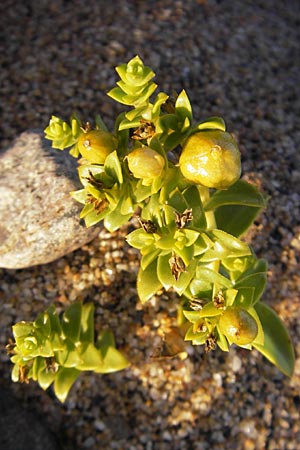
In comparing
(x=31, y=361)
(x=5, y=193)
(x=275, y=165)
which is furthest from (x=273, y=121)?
(x=31, y=361)

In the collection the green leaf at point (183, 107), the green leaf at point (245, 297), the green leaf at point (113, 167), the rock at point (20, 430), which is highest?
the green leaf at point (183, 107)

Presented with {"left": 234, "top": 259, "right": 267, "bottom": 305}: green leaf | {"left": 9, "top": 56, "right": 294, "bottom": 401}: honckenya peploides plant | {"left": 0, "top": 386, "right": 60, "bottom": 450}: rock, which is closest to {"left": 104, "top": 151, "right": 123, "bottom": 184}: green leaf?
{"left": 9, "top": 56, "right": 294, "bottom": 401}: honckenya peploides plant

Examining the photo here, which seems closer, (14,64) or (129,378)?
(129,378)

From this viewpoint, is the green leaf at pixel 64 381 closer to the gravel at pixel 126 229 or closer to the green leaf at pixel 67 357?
the green leaf at pixel 67 357

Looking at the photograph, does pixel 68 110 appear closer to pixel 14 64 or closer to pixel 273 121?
pixel 14 64

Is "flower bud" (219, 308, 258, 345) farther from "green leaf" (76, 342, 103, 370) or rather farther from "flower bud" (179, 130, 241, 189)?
"green leaf" (76, 342, 103, 370)

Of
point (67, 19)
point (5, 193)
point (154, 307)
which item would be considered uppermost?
point (67, 19)

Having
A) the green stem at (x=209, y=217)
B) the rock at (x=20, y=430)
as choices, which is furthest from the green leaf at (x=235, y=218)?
the rock at (x=20, y=430)
